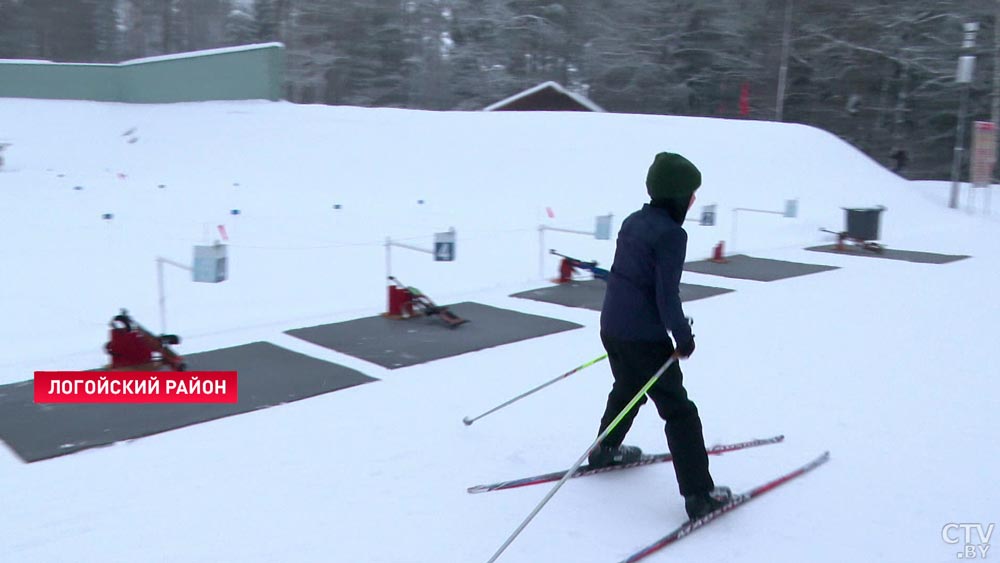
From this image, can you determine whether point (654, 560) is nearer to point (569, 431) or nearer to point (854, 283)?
point (569, 431)

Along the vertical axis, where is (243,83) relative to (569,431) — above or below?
above

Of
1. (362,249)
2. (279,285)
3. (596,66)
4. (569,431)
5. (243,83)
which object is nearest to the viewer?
(569,431)

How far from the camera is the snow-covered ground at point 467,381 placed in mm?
3289

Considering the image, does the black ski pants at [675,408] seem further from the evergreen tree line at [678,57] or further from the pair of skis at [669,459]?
the evergreen tree line at [678,57]

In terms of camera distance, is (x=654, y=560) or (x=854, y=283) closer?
(x=654, y=560)

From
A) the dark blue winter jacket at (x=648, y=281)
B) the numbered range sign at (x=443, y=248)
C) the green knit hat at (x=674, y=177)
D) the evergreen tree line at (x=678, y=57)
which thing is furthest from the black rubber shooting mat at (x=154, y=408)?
the evergreen tree line at (x=678, y=57)

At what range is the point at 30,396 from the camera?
15.8 feet

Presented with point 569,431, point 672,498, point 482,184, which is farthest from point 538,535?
point 482,184

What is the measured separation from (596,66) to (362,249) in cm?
2480

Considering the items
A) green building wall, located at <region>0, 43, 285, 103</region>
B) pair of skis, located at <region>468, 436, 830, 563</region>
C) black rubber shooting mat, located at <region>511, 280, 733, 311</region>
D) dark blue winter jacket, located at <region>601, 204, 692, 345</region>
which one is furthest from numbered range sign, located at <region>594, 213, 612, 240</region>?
green building wall, located at <region>0, 43, 285, 103</region>

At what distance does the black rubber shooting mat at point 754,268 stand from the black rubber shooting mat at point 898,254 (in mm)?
1668

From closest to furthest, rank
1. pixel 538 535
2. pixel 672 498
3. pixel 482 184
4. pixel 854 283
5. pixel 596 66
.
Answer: pixel 538 535 → pixel 672 498 → pixel 854 283 → pixel 482 184 → pixel 596 66

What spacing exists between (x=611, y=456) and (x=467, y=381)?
1.67 m

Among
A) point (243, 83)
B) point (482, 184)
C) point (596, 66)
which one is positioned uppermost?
point (596, 66)
